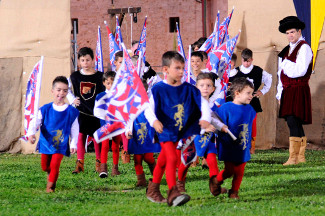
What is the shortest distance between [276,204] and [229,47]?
4640 millimetres

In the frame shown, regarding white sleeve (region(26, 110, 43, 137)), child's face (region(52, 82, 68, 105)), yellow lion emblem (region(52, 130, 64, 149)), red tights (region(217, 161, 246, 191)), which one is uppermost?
child's face (region(52, 82, 68, 105))

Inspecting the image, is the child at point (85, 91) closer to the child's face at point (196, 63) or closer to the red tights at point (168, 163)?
the child's face at point (196, 63)

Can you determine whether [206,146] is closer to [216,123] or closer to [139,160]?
[139,160]

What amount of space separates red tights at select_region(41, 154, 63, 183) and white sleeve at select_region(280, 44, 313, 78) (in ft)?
13.5

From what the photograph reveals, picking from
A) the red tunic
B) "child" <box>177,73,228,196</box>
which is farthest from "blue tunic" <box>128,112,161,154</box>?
the red tunic

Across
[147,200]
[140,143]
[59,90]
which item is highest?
[59,90]

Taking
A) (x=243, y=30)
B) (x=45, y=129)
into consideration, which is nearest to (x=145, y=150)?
(x=45, y=129)

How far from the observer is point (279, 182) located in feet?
26.6

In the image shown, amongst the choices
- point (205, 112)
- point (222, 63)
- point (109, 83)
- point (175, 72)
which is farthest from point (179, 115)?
point (222, 63)

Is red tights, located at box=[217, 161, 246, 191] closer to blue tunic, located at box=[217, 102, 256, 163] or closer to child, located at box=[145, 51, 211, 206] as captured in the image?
blue tunic, located at box=[217, 102, 256, 163]

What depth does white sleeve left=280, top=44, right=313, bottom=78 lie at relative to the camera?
10.2 m

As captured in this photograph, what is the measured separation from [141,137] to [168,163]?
179cm

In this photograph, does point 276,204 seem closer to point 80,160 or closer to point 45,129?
point 45,129

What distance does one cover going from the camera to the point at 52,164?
25.2ft
